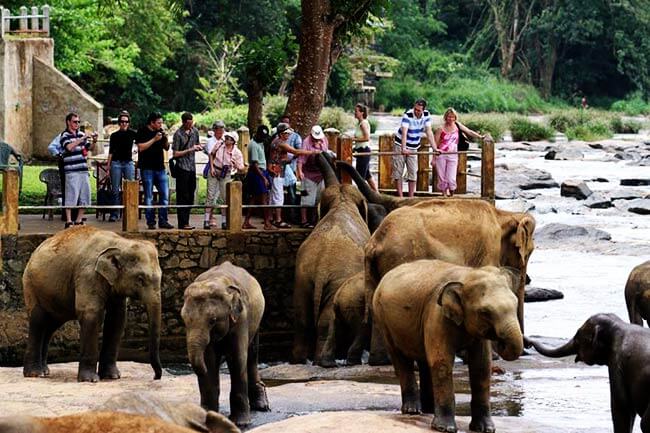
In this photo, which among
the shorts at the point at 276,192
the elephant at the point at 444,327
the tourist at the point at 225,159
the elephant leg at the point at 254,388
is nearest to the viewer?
the elephant at the point at 444,327

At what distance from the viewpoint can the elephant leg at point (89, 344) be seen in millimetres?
16047

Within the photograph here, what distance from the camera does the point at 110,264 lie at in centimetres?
1588

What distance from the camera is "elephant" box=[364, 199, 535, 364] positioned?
17.9 meters

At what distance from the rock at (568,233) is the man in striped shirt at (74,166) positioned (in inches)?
499

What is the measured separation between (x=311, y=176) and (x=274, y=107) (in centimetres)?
3357

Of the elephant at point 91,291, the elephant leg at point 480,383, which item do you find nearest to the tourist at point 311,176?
the elephant at point 91,291

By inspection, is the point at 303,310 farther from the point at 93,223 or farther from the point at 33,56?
the point at 33,56

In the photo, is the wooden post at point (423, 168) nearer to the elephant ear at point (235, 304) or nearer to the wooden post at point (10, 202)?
the wooden post at point (10, 202)

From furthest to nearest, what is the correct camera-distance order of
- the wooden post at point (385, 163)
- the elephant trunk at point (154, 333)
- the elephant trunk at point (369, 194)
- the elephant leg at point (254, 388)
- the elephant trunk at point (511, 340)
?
the wooden post at point (385, 163) → the elephant trunk at point (369, 194) → the elephant trunk at point (154, 333) → the elephant leg at point (254, 388) → the elephant trunk at point (511, 340)

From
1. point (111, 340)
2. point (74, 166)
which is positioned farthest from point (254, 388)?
point (74, 166)

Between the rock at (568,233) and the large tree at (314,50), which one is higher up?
the large tree at (314,50)

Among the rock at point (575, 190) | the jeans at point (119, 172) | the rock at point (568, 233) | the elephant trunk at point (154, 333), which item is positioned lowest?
the elephant trunk at point (154, 333)

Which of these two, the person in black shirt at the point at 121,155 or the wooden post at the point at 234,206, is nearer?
the wooden post at the point at 234,206

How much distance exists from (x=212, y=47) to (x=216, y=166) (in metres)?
37.7
